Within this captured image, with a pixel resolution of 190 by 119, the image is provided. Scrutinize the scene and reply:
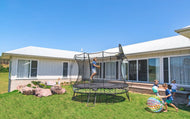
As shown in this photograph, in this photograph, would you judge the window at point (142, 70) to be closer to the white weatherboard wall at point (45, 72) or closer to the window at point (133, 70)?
the window at point (133, 70)

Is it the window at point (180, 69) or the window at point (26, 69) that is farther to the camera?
the window at point (26, 69)

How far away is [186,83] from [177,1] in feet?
21.4

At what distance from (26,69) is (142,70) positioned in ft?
33.0

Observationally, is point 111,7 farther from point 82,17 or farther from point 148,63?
point 148,63

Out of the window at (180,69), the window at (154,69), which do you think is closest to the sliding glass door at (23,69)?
the window at (154,69)

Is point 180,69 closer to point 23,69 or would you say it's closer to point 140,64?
point 140,64

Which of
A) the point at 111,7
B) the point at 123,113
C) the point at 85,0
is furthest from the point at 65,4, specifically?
the point at 123,113

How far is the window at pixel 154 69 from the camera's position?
26.5 ft

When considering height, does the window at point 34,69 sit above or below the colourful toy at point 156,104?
above

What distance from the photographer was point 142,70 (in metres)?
8.97

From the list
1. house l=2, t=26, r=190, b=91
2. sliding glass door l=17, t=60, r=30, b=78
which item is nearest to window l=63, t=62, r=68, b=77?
house l=2, t=26, r=190, b=91

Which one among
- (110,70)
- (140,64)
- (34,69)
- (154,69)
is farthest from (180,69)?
(34,69)

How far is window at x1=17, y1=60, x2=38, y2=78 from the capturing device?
10071 millimetres

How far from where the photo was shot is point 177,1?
9.00m
